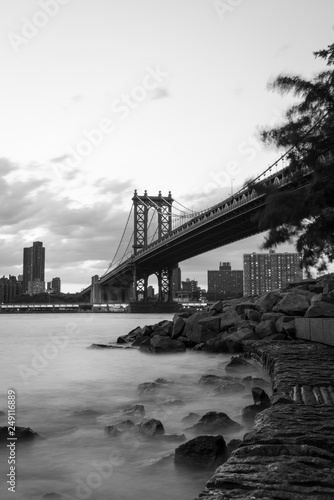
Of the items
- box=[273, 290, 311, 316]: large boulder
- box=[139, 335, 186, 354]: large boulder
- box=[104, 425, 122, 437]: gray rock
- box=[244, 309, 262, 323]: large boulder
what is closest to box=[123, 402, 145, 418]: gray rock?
box=[104, 425, 122, 437]: gray rock

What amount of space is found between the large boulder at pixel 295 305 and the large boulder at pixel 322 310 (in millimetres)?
2396

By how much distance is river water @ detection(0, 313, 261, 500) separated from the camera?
377 cm

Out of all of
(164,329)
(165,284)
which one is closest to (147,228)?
(165,284)

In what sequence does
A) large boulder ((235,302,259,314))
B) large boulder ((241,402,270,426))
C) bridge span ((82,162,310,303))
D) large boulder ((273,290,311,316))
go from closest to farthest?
large boulder ((241,402,270,426)) → large boulder ((273,290,311,316)) → large boulder ((235,302,259,314)) → bridge span ((82,162,310,303))

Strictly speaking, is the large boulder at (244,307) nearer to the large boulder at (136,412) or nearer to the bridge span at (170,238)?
the bridge span at (170,238)

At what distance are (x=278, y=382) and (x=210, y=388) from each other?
3.05m

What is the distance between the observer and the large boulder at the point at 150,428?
16.7 ft

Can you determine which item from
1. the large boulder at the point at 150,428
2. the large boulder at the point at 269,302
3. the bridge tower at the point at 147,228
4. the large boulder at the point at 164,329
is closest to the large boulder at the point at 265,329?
the large boulder at the point at 269,302

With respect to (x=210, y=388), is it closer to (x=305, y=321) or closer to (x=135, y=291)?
(x=305, y=321)

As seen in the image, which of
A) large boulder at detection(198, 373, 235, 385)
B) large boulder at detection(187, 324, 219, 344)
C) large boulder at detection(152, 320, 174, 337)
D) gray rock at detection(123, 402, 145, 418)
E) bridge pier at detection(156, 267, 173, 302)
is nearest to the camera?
gray rock at detection(123, 402, 145, 418)

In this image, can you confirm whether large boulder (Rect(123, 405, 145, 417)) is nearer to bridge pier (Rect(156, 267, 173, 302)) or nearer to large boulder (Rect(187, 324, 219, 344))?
large boulder (Rect(187, 324, 219, 344))

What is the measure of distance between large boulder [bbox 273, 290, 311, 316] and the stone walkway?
7802 mm

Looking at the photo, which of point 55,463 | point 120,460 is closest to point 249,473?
point 120,460

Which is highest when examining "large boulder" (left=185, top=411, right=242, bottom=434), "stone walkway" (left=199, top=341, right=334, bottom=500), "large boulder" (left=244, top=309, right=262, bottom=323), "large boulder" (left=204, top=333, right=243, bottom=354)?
"large boulder" (left=244, top=309, right=262, bottom=323)
